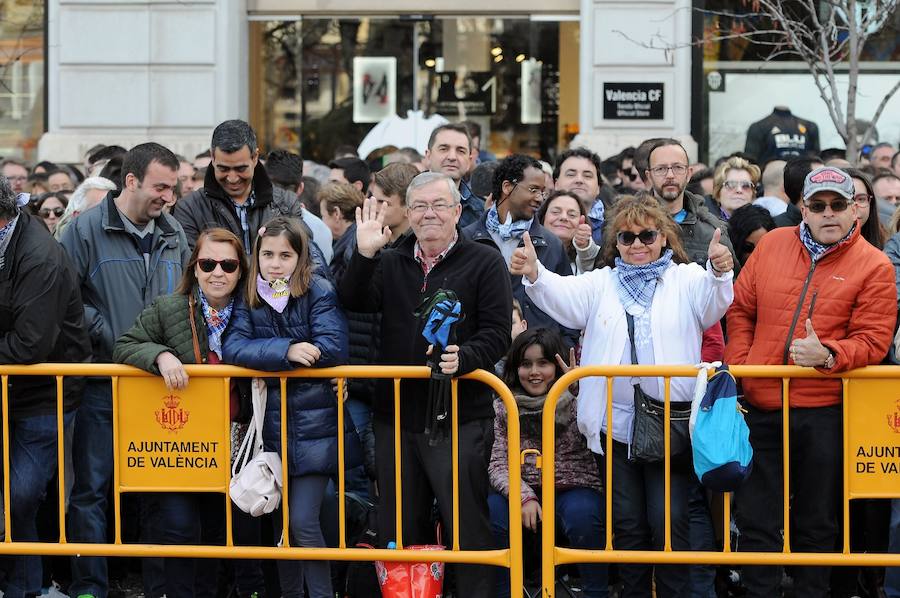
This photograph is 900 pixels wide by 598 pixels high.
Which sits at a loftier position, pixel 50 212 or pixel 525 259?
pixel 50 212

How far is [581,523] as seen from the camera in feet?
23.5

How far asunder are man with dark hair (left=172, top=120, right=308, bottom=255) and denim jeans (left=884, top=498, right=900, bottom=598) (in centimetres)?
377

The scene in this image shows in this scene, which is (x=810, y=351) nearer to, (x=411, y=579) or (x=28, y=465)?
(x=411, y=579)

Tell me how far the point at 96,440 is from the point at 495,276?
2366 mm

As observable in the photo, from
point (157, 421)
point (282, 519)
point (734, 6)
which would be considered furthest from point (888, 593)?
point (734, 6)

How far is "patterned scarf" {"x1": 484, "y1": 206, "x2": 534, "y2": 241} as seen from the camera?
816 centimetres

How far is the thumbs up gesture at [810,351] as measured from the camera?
6289 mm

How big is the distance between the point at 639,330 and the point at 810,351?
85 cm

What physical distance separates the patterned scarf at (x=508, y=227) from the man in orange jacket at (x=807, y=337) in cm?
175

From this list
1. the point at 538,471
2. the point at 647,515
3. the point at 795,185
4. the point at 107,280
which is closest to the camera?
the point at 647,515

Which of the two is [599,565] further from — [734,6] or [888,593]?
[734,6]

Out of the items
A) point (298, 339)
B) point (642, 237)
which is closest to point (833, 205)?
point (642, 237)

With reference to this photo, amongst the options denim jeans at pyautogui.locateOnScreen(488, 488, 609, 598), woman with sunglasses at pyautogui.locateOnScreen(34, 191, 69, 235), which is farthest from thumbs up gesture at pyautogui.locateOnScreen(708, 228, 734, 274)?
woman with sunglasses at pyautogui.locateOnScreen(34, 191, 69, 235)

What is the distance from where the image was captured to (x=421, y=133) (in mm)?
13875
